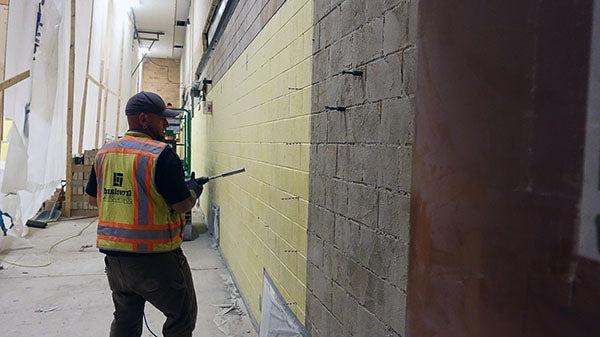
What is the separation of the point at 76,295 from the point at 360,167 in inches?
137

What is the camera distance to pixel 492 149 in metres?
0.65

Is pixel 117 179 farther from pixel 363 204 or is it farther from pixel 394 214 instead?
pixel 394 214

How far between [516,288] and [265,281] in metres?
2.49

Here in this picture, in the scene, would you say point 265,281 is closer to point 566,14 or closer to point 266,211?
point 266,211

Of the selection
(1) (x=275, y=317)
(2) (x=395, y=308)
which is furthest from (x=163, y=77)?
(2) (x=395, y=308)

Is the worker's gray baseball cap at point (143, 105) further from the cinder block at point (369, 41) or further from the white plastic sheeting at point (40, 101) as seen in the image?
the white plastic sheeting at point (40, 101)

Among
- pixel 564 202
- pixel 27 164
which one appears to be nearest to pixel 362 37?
pixel 564 202

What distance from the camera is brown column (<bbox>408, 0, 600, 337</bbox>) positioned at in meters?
0.55

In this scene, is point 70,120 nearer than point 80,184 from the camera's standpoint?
Yes

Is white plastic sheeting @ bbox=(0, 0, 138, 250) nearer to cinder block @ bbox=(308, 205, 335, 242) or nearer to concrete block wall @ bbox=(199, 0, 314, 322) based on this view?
concrete block wall @ bbox=(199, 0, 314, 322)

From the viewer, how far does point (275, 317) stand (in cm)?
261

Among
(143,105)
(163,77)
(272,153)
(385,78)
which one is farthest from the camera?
(163,77)

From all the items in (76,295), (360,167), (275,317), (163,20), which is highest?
(163,20)

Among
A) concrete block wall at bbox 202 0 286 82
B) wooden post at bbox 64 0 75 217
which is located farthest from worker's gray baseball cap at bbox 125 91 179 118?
wooden post at bbox 64 0 75 217
